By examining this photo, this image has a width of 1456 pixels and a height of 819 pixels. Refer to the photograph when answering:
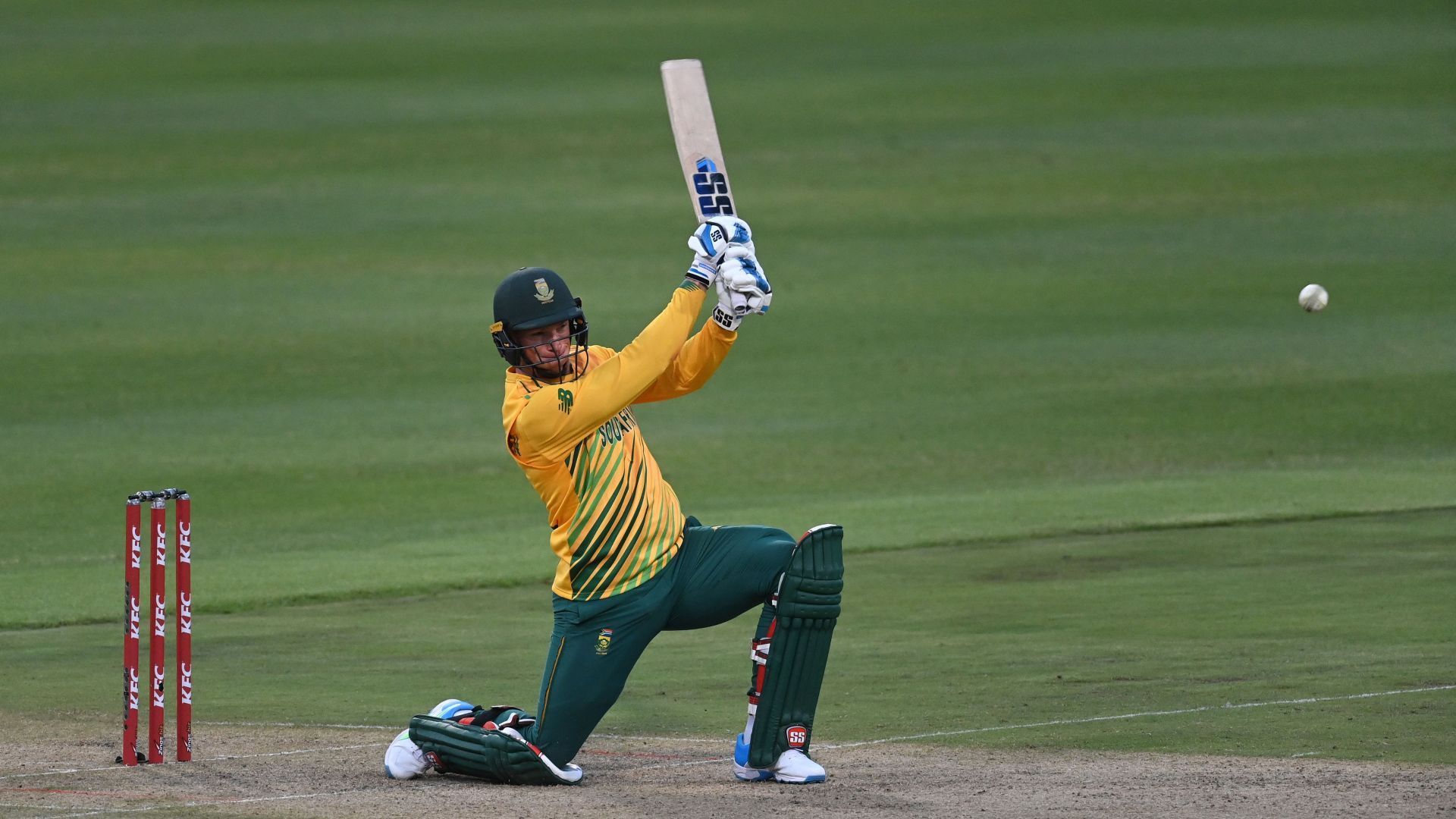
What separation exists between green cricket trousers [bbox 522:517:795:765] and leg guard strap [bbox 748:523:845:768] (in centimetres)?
10

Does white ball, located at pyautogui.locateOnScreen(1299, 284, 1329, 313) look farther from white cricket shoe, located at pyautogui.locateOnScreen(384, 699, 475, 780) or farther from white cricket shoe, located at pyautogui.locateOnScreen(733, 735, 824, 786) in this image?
white cricket shoe, located at pyautogui.locateOnScreen(384, 699, 475, 780)

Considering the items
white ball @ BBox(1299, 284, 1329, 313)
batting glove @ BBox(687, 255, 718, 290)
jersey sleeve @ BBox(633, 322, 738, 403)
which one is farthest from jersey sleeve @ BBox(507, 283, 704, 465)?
white ball @ BBox(1299, 284, 1329, 313)

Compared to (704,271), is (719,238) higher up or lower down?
higher up

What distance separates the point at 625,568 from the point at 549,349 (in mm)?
790

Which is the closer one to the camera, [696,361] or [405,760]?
[405,760]

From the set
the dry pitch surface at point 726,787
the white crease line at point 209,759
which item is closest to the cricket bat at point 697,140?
the dry pitch surface at point 726,787

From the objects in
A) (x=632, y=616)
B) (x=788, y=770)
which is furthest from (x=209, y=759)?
(x=788, y=770)

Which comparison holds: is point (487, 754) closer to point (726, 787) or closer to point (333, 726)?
point (726, 787)

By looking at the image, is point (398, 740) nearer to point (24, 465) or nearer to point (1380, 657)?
point (1380, 657)

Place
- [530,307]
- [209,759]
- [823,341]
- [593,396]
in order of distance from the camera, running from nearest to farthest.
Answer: [593,396] < [530,307] < [209,759] < [823,341]

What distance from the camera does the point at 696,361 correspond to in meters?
7.00

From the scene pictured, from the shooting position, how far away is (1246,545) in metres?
12.6

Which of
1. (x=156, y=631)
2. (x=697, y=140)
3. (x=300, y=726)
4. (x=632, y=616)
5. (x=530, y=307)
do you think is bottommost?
(x=300, y=726)

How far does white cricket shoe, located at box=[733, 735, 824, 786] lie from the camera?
670 cm
